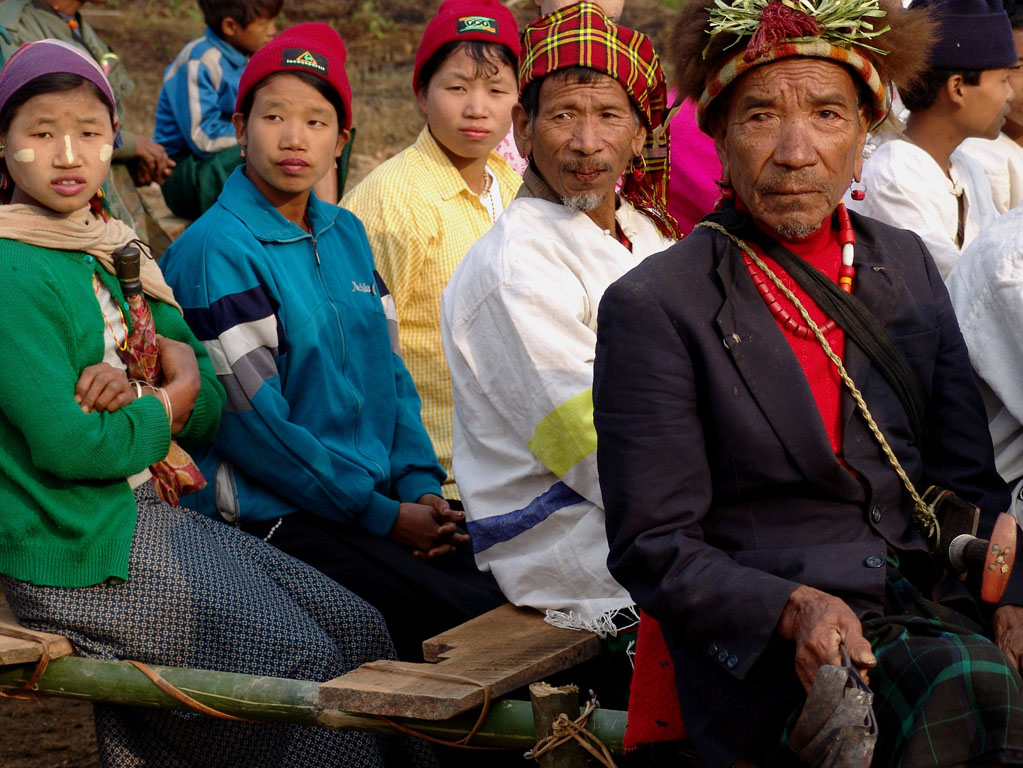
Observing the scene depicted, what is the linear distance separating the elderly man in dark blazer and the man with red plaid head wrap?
741 mm

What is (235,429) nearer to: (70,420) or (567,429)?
(70,420)

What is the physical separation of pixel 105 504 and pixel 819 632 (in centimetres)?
196

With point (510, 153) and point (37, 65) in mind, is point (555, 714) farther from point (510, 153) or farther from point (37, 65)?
point (510, 153)

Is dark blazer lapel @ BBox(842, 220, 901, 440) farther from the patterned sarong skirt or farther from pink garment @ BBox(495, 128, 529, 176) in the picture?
pink garment @ BBox(495, 128, 529, 176)

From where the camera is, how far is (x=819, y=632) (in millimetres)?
2141

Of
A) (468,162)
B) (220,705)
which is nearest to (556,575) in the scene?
(220,705)

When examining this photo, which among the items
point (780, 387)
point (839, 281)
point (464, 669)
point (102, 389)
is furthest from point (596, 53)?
point (464, 669)

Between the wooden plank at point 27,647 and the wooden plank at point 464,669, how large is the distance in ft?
2.43

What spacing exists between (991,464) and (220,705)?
1877 mm

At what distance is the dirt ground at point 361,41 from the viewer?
Result: 36.1 feet

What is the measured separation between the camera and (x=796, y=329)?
256 cm

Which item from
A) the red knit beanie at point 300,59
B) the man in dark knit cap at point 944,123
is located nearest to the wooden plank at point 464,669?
the red knit beanie at point 300,59

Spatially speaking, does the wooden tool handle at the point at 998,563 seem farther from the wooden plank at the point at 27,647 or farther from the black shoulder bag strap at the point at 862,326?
the wooden plank at the point at 27,647

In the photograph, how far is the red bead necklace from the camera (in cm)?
256
